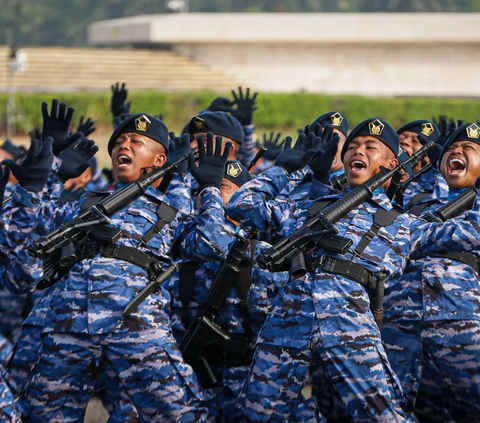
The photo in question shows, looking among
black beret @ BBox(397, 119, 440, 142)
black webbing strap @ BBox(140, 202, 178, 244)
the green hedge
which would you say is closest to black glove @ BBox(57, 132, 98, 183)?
black webbing strap @ BBox(140, 202, 178, 244)

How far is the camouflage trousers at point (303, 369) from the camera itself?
13.5ft

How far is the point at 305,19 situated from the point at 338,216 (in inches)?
1115

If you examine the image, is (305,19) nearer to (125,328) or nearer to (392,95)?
(392,95)

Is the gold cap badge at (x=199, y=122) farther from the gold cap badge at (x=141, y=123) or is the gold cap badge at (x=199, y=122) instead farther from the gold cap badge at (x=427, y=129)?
the gold cap badge at (x=427, y=129)

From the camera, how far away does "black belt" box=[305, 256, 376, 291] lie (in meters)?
4.35

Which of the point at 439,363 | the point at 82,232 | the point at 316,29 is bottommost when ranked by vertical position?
the point at 439,363

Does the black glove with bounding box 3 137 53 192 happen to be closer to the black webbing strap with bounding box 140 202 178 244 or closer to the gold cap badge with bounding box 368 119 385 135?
the black webbing strap with bounding box 140 202 178 244

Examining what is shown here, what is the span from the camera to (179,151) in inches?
204

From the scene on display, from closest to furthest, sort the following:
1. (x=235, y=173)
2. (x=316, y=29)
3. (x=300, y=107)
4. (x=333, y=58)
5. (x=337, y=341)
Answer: (x=337, y=341), (x=235, y=173), (x=300, y=107), (x=316, y=29), (x=333, y=58)

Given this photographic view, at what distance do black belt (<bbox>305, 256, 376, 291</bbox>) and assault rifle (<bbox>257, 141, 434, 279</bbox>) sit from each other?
0.23ft

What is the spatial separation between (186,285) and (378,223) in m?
1.50

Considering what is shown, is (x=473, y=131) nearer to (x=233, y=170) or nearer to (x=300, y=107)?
(x=233, y=170)

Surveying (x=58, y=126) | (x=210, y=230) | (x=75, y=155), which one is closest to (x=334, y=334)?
(x=210, y=230)

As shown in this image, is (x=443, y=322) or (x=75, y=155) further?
(x=75, y=155)
